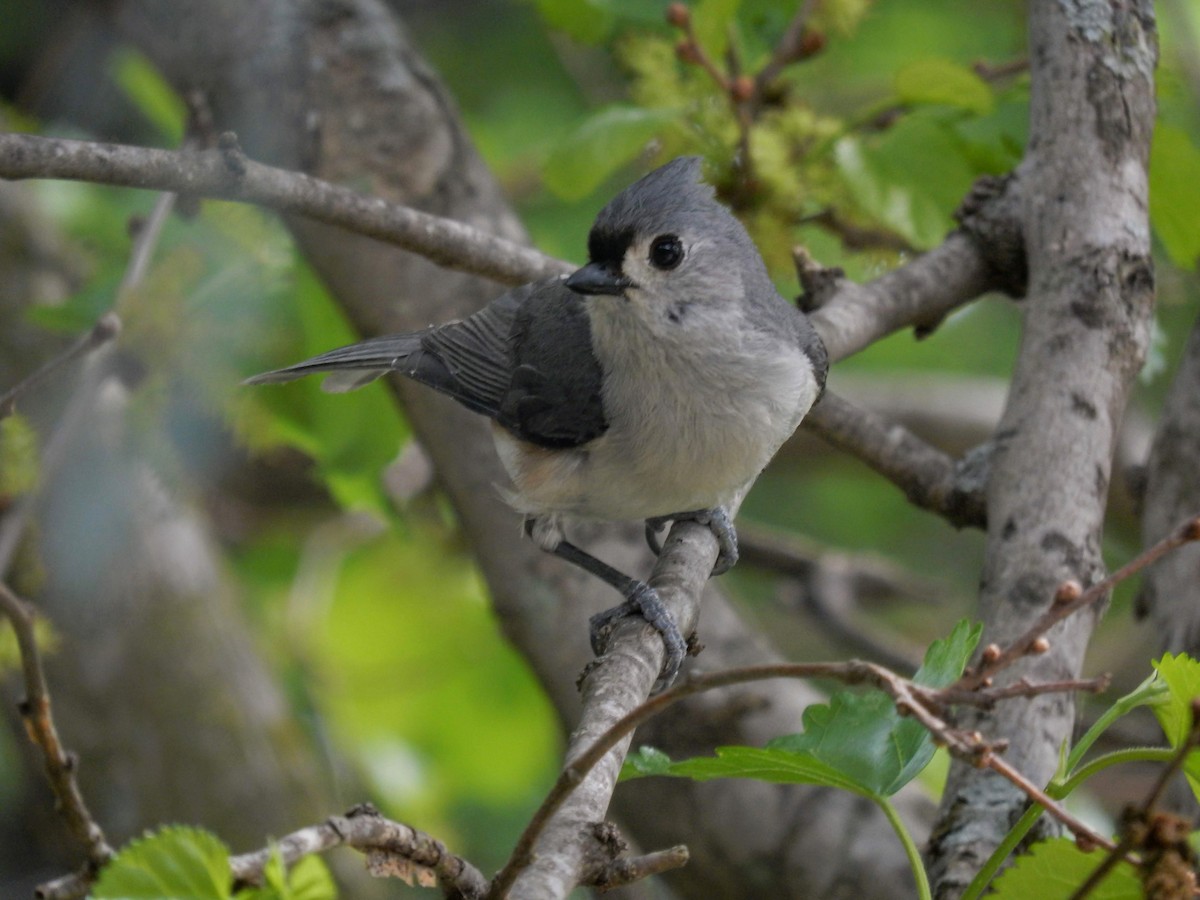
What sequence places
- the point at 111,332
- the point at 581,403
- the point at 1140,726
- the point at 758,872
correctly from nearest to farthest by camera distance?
the point at 111,332 → the point at 581,403 → the point at 758,872 → the point at 1140,726

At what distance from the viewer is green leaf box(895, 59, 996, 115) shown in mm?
2604

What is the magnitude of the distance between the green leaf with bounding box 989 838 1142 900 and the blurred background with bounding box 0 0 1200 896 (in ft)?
5.54

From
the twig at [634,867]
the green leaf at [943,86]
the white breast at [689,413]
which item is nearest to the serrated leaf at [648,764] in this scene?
the twig at [634,867]

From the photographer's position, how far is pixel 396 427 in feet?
10.5

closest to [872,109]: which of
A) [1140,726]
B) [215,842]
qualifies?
[1140,726]

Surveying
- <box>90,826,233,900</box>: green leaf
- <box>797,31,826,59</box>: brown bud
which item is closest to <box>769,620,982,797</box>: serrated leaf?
<box>90,826,233,900</box>: green leaf

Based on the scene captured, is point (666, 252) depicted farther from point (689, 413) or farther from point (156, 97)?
point (156, 97)

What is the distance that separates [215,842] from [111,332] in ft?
4.58

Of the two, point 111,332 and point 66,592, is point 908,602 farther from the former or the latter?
point 111,332

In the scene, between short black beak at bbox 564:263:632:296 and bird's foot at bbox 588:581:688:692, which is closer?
bird's foot at bbox 588:581:688:692

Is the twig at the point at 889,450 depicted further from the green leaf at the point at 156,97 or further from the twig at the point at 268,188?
the green leaf at the point at 156,97

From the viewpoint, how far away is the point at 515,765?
4.66 meters

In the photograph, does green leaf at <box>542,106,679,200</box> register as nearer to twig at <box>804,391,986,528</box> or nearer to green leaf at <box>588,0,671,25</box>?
green leaf at <box>588,0,671,25</box>

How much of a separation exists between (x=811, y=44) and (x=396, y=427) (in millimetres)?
1349
